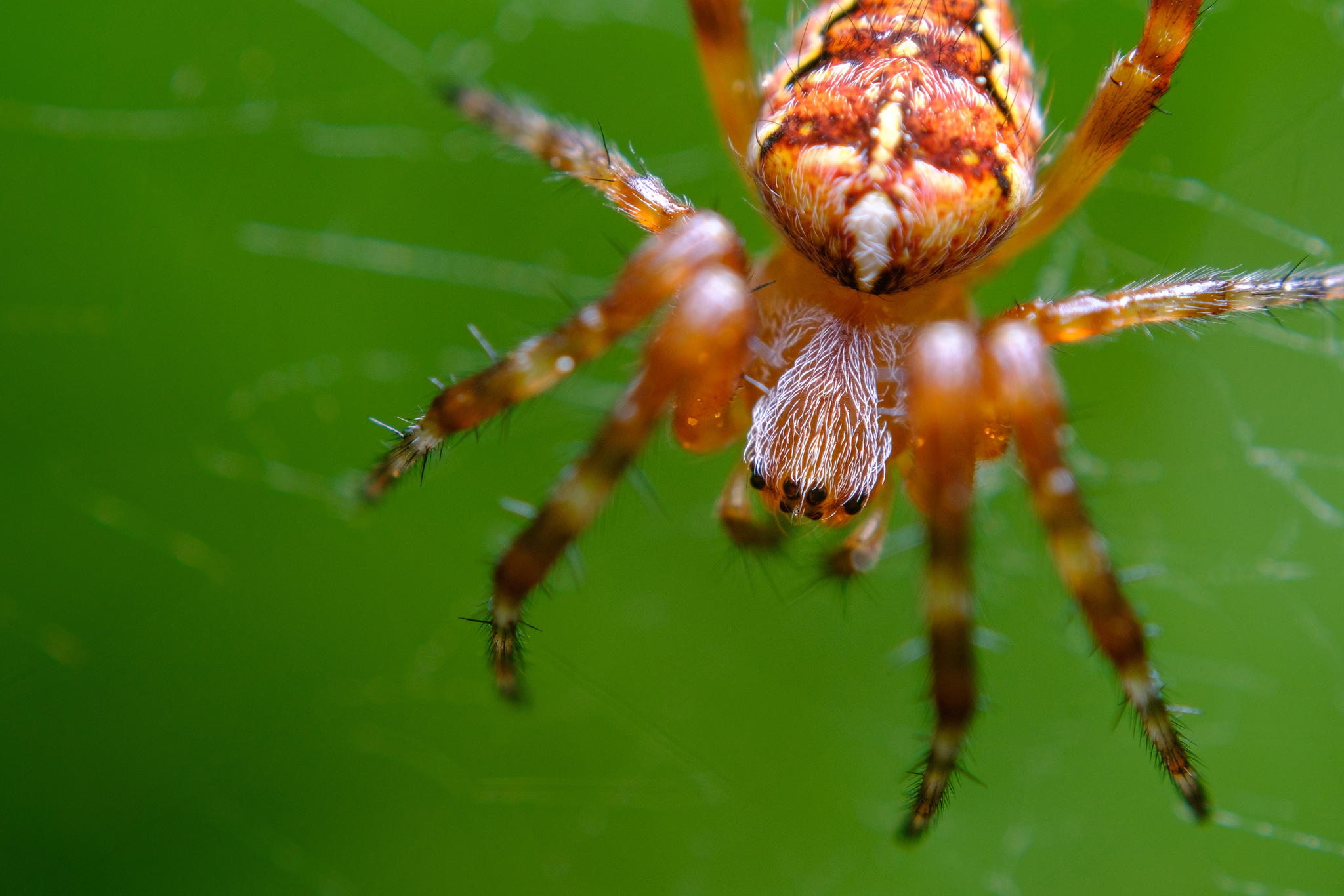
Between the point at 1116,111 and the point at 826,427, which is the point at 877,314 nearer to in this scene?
the point at 826,427

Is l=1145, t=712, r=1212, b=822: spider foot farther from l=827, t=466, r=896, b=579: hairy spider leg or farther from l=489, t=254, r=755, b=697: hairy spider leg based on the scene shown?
l=489, t=254, r=755, b=697: hairy spider leg

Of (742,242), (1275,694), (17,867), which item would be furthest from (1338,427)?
(17,867)

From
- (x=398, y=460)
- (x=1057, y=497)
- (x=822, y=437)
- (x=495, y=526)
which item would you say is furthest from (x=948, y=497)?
(x=495, y=526)

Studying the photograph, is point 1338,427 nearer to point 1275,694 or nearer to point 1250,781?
point 1275,694

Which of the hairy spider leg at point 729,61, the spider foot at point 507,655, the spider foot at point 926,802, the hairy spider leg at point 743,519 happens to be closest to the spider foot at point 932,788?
the spider foot at point 926,802

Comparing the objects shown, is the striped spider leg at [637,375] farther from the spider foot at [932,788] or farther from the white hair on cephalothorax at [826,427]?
the spider foot at [932,788]

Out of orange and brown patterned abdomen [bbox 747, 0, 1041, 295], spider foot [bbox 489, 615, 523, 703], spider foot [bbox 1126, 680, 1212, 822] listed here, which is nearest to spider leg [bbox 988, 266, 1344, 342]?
→ orange and brown patterned abdomen [bbox 747, 0, 1041, 295]
